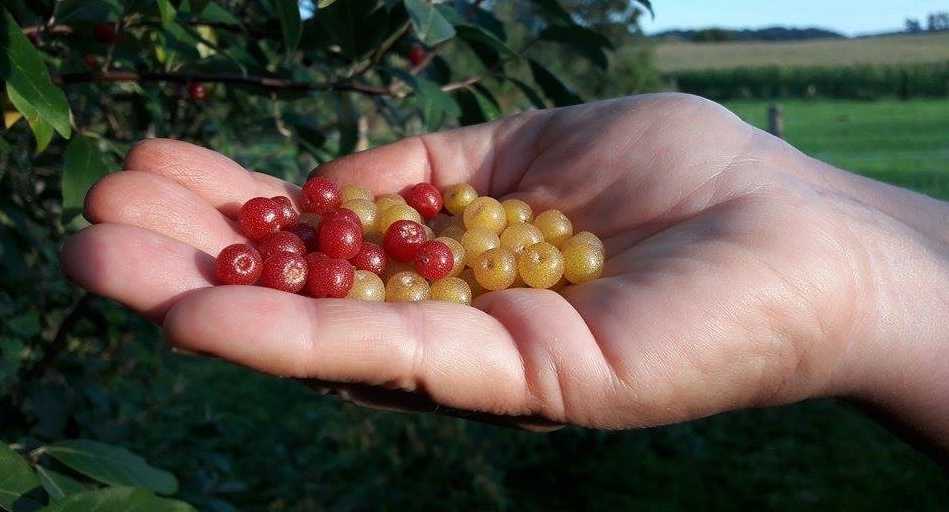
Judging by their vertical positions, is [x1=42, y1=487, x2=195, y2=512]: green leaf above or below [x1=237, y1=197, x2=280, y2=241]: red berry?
below

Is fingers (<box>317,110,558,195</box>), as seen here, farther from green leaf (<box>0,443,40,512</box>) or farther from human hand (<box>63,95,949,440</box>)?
green leaf (<box>0,443,40,512</box>)

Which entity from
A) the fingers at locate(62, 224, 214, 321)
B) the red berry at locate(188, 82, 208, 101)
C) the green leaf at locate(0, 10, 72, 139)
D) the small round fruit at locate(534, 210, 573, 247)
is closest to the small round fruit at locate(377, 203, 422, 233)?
the small round fruit at locate(534, 210, 573, 247)

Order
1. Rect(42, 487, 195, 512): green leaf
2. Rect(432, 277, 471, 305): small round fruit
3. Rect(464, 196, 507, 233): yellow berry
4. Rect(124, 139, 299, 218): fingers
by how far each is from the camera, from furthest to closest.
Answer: Rect(464, 196, 507, 233): yellow berry
Rect(432, 277, 471, 305): small round fruit
Rect(124, 139, 299, 218): fingers
Rect(42, 487, 195, 512): green leaf

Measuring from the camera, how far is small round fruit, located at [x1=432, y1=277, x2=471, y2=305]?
89.4 inches

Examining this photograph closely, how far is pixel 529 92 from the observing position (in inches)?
103

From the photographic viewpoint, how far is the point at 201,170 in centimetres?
229

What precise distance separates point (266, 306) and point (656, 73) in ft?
40.6

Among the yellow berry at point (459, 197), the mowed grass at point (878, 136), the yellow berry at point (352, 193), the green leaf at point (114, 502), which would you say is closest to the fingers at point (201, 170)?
the yellow berry at point (352, 193)

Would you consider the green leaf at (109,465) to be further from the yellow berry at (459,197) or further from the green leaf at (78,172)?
the yellow berry at (459,197)

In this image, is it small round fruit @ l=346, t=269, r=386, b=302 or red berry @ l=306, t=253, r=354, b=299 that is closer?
red berry @ l=306, t=253, r=354, b=299

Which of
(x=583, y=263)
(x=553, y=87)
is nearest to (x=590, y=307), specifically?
(x=583, y=263)

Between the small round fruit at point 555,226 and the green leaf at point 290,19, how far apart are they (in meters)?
0.85

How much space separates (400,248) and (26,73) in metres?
1.02

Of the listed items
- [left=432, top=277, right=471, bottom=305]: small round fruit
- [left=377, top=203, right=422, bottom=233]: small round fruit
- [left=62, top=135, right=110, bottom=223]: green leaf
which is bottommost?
[left=432, top=277, right=471, bottom=305]: small round fruit
